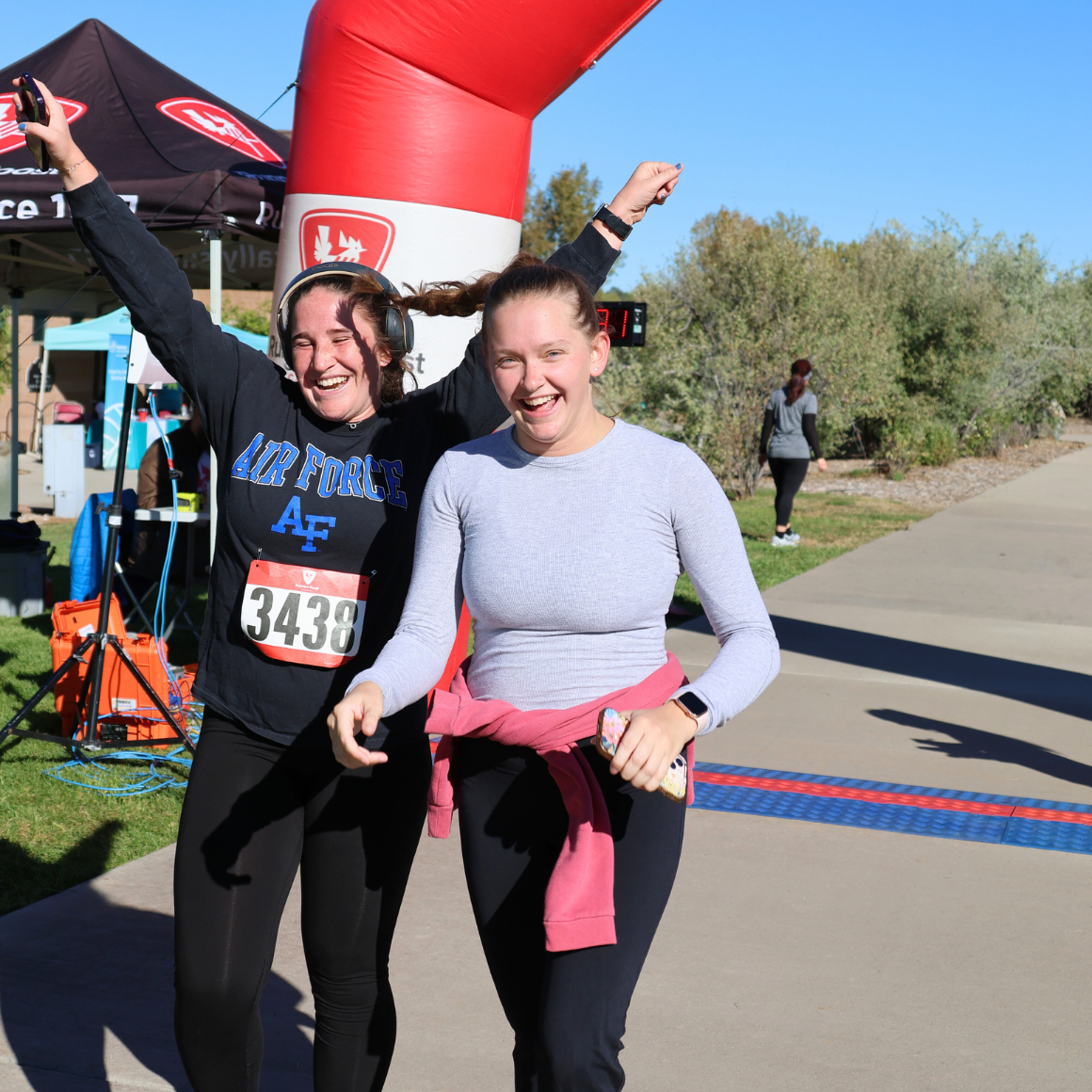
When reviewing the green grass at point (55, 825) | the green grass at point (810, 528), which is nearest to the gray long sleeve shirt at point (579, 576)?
the green grass at point (55, 825)

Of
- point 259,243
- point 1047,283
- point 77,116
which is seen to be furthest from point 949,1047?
point 1047,283

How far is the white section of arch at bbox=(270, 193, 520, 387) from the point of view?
4902 millimetres

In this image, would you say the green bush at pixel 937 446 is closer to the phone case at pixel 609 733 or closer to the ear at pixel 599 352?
the ear at pixel 599 352

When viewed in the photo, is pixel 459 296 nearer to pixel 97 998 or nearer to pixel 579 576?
pixel 579 576

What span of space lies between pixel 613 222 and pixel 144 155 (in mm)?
4760

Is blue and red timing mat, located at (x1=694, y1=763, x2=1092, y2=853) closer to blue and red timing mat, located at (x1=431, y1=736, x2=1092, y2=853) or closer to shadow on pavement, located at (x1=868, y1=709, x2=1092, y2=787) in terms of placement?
blue and red timing mat, located at (x1=431, y1=736, x2=1092, y2=853)

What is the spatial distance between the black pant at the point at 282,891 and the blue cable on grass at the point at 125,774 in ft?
9.58

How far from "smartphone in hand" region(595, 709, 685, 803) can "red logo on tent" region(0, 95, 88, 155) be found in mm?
5946

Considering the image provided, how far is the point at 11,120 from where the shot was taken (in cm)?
710

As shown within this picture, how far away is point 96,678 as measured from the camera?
5457 mm

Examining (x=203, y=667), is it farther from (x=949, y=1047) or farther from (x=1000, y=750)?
(x=1000, y=750)

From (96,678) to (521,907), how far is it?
3764 mm

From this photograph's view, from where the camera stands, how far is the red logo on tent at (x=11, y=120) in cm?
666

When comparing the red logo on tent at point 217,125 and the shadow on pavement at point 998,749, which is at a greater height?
the red logo on tent at point 217,125
